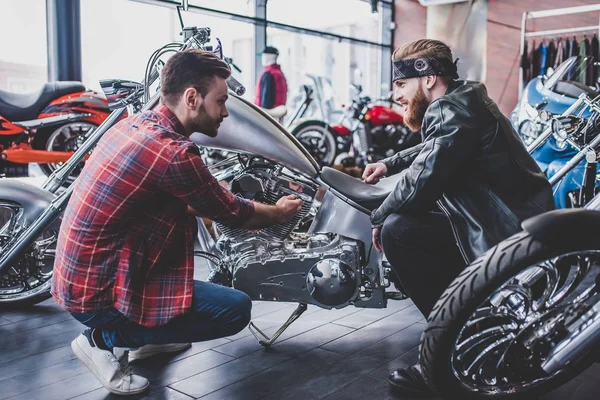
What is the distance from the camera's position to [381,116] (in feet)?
23.6

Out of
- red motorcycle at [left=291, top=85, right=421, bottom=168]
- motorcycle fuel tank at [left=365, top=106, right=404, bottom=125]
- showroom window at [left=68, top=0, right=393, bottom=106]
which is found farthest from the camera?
motorcycle fuel tank at [left=365, top=106, right=404, bottom=125]

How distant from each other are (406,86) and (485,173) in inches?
14.4

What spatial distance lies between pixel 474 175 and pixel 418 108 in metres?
0.29

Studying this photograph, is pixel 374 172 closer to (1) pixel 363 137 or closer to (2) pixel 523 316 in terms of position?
(2) pixel 523 316

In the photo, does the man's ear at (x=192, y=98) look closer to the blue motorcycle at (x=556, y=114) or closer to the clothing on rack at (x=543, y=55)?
the blue motorcycle at (x=556, y=114)

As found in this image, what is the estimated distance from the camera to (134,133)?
143cm

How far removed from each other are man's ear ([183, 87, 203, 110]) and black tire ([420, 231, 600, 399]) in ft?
2.64

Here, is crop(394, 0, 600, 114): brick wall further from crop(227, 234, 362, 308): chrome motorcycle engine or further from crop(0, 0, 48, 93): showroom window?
crop(227, 234, 362, 308): chrome motorcycle engine

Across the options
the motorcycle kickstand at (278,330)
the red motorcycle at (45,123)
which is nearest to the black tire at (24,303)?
the motorcycle kickstand at (278,330)

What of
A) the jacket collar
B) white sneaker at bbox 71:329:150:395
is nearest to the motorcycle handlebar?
the jacket collar

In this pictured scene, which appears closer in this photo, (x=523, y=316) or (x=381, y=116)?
(x=523, y=316)

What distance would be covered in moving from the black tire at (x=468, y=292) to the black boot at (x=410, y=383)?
31cm

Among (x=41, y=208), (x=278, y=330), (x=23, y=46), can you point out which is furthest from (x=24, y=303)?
(x=23, y=46)

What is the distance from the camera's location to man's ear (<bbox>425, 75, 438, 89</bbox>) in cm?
169
